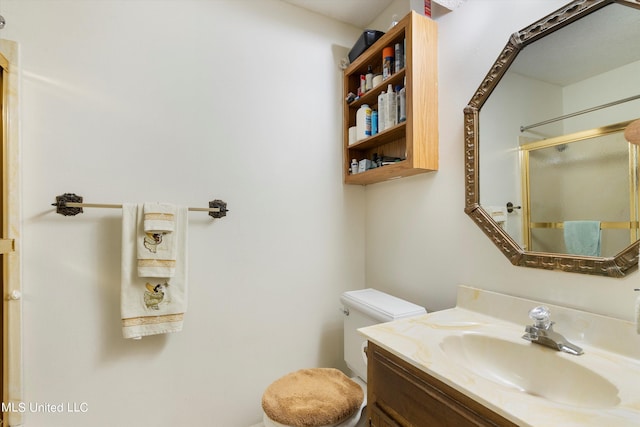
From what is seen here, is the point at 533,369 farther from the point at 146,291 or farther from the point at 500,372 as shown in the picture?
the point at 146,291

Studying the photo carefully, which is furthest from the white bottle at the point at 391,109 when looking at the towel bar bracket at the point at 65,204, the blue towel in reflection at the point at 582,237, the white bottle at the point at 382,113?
the towel bar bracket at the point at 65,204

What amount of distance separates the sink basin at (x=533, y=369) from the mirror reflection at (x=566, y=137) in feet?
1.10

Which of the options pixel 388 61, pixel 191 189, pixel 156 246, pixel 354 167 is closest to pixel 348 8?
pixel 388 61

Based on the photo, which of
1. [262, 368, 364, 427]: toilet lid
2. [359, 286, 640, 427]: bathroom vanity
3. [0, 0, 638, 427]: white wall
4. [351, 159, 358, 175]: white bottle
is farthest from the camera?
[351, 159, 358, 175]: white bottle

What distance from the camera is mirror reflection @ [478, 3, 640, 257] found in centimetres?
78

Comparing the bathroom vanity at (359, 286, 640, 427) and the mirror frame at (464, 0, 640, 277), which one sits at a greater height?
the mirror frame at (464, 0, 640, 277)

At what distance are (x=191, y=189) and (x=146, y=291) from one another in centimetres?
52

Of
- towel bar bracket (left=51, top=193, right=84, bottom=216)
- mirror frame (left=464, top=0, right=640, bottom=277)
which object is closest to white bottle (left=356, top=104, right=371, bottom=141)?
mirror frame (left=464, top=0, right=640, bottom=277)

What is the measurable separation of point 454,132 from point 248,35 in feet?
3.98

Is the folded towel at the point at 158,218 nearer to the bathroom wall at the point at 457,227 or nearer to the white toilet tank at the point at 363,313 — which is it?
the white toilet tank at the point at 363,313

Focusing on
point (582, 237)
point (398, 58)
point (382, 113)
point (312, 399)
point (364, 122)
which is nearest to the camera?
point (582, 237)

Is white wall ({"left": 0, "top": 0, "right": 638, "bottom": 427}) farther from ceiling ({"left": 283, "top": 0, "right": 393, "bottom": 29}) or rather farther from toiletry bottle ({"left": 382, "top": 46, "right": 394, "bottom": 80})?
toiletry bottle ({"left": 382, "top": 46, "right": 394, "bottom": 80})

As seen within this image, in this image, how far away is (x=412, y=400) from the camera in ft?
2.45

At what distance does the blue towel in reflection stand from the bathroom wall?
0.08 metres
